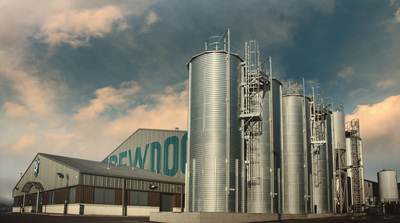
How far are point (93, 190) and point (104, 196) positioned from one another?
6.72 feet

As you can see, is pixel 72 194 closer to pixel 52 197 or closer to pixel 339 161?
pixel 52 197

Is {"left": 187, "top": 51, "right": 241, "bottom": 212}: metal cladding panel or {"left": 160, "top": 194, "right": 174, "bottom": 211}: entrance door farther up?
{"left": 187, "top": 51, "right": 241, "bottom": 212}: metal cladding panel

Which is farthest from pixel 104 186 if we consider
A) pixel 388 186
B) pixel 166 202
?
pixel 388 186

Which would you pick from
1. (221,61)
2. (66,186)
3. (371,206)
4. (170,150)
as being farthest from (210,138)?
(371,206)

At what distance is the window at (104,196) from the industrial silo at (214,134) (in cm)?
1820

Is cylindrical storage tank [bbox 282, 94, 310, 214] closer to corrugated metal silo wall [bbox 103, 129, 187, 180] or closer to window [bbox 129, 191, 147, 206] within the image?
window [bbox 129, 191, 147, 206]

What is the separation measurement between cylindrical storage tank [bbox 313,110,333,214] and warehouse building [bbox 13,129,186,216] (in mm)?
22787

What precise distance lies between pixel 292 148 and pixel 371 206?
112 ft

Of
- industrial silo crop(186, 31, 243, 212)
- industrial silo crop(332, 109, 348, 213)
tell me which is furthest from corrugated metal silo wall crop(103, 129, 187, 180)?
industrial silo crop(186, 31, 243, 212)

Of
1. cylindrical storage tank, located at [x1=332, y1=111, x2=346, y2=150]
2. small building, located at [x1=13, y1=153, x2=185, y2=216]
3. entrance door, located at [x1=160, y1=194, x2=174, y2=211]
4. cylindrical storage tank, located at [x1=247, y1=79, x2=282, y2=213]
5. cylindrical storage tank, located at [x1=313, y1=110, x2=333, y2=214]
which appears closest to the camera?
cylindrical storage tank, located at [x1=247, y1=79, x2=282, y2=213]

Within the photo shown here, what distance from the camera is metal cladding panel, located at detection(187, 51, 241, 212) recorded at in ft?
127

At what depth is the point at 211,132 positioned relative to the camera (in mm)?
39688

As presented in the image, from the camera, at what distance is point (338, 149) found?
69.7 m

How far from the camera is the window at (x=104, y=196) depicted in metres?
52.7
